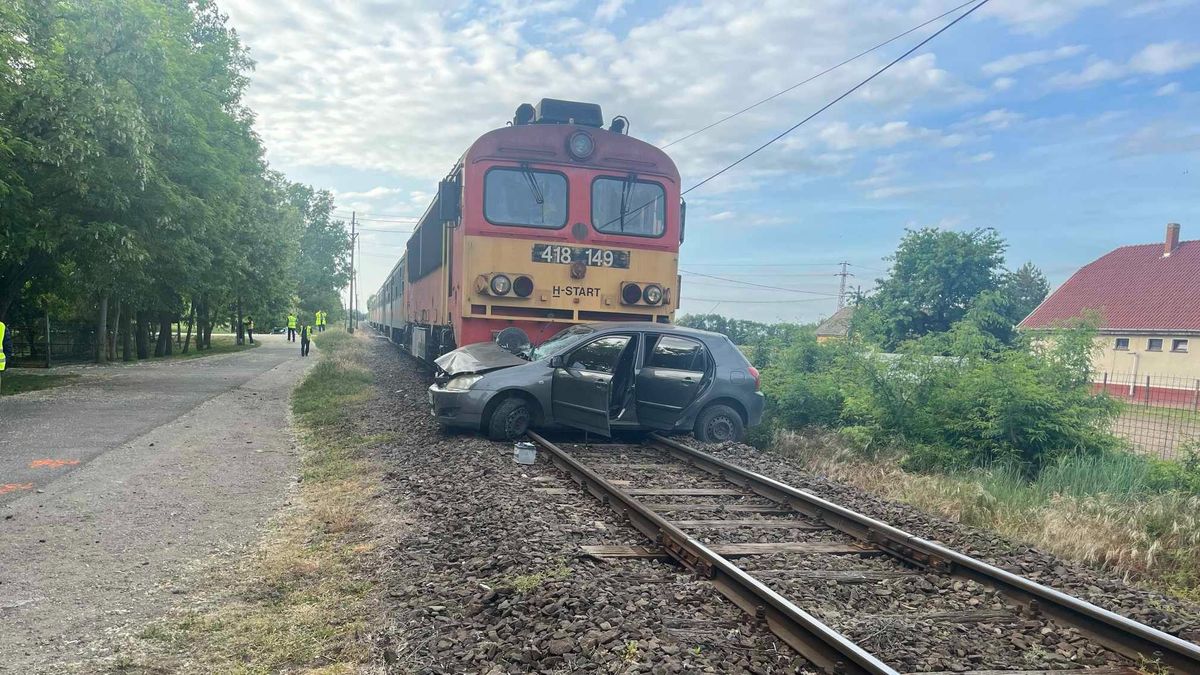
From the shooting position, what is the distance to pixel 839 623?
3.97m

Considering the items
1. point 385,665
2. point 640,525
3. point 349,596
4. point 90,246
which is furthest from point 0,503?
point 90,246

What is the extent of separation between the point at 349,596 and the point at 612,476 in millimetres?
3277

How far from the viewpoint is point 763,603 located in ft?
13.2

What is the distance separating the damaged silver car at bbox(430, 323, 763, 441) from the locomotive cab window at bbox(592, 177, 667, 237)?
183 cm

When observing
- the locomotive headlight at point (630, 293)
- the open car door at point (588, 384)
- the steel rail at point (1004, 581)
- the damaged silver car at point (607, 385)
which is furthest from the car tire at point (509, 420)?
the steel rail at point (1004, 581)

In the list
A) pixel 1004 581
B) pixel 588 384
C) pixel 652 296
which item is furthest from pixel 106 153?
pixel 1004 581

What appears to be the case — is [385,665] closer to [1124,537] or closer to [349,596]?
[349,596]

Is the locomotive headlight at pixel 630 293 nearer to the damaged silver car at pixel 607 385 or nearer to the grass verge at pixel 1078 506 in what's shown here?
the damaged silver car at pixel 607 385

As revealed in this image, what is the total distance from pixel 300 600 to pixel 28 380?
1525 centimetres

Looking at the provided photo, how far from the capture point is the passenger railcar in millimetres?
10070

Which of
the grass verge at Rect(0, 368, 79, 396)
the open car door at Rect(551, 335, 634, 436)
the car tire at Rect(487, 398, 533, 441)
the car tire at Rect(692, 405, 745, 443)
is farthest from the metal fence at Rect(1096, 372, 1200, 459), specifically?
the grass verge at Rect(0, 368, 79, 396)

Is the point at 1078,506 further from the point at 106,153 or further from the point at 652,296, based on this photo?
the point at 106,153

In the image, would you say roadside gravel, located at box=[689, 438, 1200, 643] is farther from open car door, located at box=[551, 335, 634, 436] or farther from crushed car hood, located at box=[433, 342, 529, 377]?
crushed car hood, located at box=[433, 342, 529, 377]

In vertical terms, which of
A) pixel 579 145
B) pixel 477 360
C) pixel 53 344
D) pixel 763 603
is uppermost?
pixel 579 145
